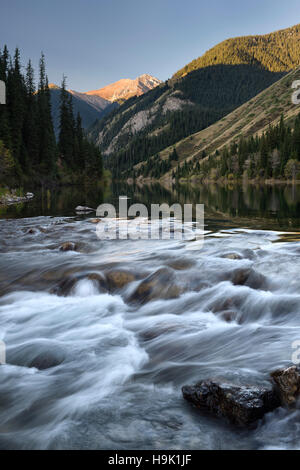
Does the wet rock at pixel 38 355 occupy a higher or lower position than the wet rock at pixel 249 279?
lower

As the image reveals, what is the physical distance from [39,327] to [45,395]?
2.88 metres

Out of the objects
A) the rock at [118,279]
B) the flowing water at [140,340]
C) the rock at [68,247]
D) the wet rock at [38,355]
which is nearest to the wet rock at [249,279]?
the flowing water at [140,340]

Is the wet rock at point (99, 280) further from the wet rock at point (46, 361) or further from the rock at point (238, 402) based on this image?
the rock at point (238, 402)

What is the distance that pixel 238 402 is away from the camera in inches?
167

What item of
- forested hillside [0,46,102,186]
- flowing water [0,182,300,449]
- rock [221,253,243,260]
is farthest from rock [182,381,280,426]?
forested hillside [0,46,102,186]

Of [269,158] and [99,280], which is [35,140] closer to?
[99,280]

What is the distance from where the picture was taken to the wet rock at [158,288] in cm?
939

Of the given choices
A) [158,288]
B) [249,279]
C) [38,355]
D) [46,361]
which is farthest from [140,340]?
[249,279]

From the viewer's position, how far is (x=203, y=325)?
7.70 metres

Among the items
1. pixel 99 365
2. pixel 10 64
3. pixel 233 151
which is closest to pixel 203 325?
pixel 99 365

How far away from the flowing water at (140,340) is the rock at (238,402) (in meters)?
0.12

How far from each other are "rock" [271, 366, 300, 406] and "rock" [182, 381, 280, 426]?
10cm

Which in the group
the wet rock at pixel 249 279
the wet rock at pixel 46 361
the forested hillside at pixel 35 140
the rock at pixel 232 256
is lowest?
the wet rock at pixel 46 361

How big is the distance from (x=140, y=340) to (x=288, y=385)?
3.38 metres
